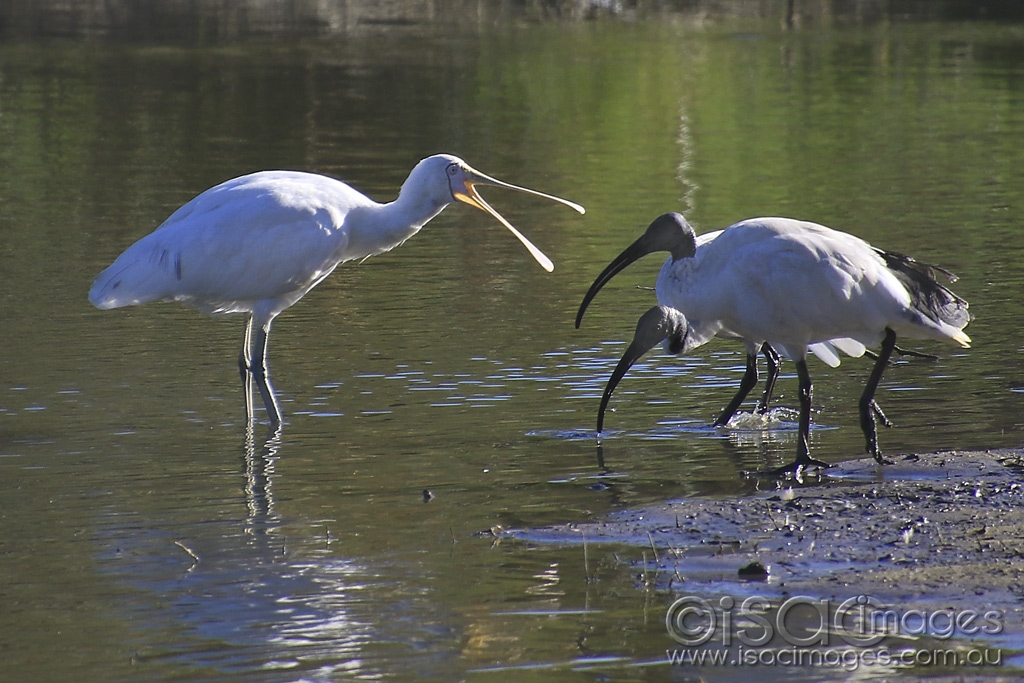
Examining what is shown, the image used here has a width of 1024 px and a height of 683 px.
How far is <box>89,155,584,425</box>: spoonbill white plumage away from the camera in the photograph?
32.3 feet

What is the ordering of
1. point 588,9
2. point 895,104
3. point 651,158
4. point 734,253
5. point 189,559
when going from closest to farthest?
point 189,559
point 734,253
point 651,158
point 895,104
point 588,9

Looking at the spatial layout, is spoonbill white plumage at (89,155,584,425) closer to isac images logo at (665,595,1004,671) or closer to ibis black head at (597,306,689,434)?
ibis black head at (597,306,689,434)

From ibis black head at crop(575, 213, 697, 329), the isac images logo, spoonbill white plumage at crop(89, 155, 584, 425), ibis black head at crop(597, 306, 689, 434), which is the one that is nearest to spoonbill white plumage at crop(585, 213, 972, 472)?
ibis black head at crop(575, 213, 697, 329)

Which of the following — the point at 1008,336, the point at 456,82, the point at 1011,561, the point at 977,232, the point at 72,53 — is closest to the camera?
the point at 1011,561

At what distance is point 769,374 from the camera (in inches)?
407

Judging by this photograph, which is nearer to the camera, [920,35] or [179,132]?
[179,132]

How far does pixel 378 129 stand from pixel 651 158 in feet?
15.4

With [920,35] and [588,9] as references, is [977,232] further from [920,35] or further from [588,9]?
[588,9]

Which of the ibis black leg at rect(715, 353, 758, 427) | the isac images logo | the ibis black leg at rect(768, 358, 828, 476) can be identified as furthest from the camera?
the ibis black leg at rect(715, 353, 758, 427)

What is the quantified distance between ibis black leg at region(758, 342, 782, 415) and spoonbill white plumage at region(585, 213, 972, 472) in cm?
94

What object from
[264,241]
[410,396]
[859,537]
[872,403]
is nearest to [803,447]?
[872,403]

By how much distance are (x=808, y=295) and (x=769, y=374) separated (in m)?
1.68

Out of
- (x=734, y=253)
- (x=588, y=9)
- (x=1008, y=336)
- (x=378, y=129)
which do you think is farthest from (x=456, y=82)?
(x=734, y=253)

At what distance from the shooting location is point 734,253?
9047 millimetres
